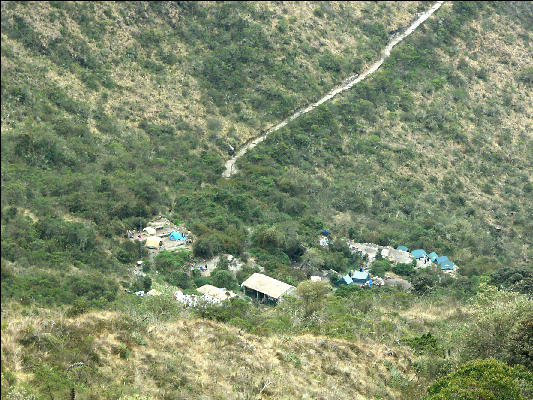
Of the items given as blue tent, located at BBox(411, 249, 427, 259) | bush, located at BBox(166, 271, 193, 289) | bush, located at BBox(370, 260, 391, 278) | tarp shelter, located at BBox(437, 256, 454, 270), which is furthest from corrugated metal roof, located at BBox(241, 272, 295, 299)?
tarp shelter, located at BBox(437, 256, 454, 270)

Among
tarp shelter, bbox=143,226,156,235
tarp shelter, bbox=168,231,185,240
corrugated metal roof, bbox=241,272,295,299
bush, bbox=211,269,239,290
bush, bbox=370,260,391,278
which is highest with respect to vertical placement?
tarp shelter, bbox=143,226,156,235

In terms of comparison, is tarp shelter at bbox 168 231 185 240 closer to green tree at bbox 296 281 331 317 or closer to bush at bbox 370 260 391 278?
bush at bbox 370 260 391 278

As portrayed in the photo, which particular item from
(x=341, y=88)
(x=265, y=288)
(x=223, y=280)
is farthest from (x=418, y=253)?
(x=341, y=88)

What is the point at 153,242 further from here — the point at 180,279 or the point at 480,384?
the point at 480,384

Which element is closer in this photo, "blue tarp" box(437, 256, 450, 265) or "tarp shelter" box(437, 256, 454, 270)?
"tarp shelter" box(437, 256, 454, 270)

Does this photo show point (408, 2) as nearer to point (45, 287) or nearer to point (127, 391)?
point (45, 287)

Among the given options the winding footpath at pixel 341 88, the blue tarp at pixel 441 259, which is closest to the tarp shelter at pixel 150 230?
the winding footpath at pixel 341 88

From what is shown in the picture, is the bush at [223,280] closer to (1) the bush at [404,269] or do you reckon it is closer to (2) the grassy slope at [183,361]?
(1) the bush at [404,269]

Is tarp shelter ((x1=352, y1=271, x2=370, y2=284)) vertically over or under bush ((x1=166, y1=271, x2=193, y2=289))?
under

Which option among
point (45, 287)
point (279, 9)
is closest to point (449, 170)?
point (279, 9)
